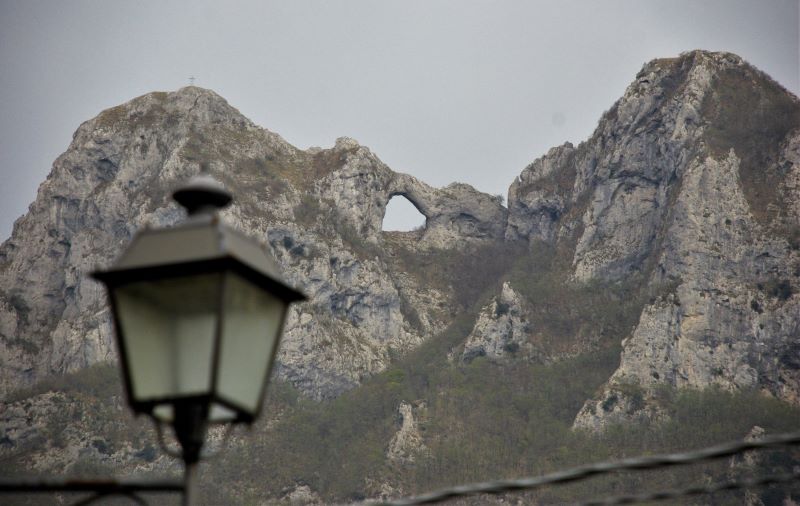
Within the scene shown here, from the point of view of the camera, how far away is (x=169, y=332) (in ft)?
15.1

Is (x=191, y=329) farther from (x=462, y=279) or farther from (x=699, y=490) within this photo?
(x=462, y=279)

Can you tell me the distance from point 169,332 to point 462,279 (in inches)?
6721

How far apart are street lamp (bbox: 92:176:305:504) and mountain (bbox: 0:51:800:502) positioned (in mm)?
120242

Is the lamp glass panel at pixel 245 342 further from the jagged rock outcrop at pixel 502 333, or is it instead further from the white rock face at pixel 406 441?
the jagged rock outcrop at pixel 502 333

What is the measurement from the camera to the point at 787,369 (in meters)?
127

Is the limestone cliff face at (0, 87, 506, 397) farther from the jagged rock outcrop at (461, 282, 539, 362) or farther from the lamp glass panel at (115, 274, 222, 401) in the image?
the lamp glass panel at (115, 274, 222, 401)

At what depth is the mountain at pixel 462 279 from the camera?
422ft

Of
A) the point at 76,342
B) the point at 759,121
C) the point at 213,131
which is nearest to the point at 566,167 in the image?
the point at 759,121

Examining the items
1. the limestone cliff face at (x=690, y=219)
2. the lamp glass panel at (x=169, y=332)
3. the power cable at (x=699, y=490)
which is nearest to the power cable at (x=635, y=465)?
the power cable at (x=699, y=490)

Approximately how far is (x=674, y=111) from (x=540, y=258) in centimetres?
2979

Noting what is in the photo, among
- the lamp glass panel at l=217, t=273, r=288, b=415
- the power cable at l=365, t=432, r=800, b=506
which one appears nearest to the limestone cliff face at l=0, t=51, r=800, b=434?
the power cable at l=365, t=432, r=800, b=506

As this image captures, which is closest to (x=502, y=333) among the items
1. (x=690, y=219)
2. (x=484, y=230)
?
(x=690, y=219)

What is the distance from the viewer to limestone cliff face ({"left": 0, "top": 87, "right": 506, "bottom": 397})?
147 meters

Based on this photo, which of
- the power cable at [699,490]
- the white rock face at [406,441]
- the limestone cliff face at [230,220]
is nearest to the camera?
the power cable at [699,490]
